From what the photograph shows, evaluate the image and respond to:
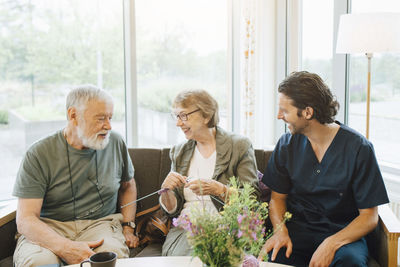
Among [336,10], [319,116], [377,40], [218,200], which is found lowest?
[218,200]

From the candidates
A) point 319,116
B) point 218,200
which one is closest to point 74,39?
point 218,200

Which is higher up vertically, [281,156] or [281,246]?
[281,156]

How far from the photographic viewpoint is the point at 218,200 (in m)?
2.14

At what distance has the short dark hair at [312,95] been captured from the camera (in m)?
1.93

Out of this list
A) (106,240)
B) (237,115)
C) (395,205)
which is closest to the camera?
(106,240)

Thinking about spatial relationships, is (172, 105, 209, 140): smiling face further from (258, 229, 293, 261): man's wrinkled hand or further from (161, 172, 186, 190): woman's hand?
(258, 229, 293, 261): man's wrinkled hand

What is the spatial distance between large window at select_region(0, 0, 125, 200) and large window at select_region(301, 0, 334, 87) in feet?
4.77

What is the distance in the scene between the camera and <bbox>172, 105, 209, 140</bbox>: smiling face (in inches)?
86.7

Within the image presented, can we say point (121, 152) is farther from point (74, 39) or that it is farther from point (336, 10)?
point (336, 10)

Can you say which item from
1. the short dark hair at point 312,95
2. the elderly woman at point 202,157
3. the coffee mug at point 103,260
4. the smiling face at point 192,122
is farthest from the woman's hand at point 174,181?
the coffee mug at point 103,260

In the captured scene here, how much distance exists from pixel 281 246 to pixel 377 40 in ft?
4.11

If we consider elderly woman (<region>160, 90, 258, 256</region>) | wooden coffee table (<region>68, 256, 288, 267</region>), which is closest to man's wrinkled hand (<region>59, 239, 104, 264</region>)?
wooden coffee table (<region>68, 256, 288, 267</region>)

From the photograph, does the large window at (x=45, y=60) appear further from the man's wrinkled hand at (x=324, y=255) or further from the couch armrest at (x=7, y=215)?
the man's wrinkled hand at (x=324, y=255)

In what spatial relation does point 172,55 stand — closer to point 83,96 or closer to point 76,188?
point 83,96
